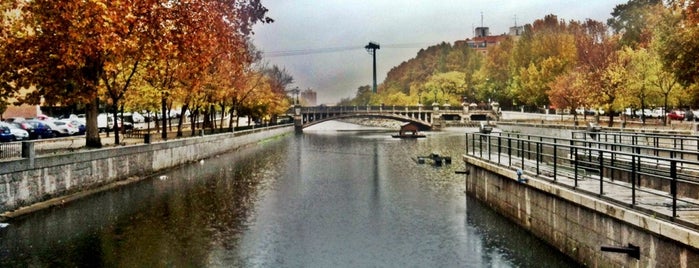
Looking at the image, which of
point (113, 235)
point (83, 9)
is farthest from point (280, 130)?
point (113, 235)

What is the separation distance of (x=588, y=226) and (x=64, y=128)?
158 ft

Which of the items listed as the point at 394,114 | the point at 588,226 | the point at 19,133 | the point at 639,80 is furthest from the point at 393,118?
the point at 588,226

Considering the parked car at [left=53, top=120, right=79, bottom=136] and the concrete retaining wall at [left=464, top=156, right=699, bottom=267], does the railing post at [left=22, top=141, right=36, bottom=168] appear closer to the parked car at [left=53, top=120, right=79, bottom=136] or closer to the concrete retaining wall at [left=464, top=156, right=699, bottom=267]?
the concrete retaining wall at [left=464, top=156, right=699, bottom=267]

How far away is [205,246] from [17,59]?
53.3 feet

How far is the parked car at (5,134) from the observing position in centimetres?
4160

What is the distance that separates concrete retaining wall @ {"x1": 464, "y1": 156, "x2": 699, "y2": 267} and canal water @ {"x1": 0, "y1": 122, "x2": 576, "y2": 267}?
0.52m

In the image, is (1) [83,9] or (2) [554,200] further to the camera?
(1) [83,9]

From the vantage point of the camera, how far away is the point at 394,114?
12644cm

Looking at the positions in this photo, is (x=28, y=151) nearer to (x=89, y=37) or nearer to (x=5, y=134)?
(x=89, y=37)

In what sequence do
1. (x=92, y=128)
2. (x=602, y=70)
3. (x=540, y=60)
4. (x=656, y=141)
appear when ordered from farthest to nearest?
1. (x=540, y=60)
2. (x=602, y=70)
3. (x=92, y=128)
4. (x=656, y=141)

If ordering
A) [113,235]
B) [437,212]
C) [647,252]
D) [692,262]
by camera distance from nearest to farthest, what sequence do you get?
[692,262] → [647,252] → [113,235] → [437,212]

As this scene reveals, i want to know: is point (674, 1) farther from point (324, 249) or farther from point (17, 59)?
point (17, 59)

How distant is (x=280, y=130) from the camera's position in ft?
341

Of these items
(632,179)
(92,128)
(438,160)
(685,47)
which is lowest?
(438,160)
